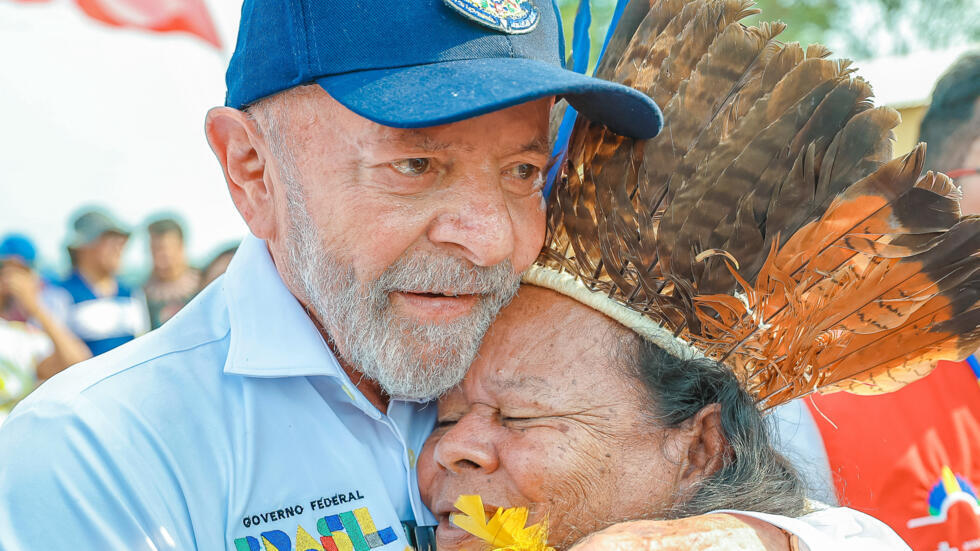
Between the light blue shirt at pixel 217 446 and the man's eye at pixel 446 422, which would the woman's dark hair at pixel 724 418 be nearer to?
the man's eye at pixel 446 422

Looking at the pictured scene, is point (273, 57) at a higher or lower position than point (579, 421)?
higher

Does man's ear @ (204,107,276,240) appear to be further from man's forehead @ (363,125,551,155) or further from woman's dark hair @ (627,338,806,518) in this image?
woman's dark hair @ (627,338,806,518)

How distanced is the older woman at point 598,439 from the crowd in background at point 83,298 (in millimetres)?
4206

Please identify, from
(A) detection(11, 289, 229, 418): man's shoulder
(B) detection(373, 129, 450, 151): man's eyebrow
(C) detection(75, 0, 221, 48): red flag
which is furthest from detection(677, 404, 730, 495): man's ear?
(C) detection(75, 0, 221, 48): red flag

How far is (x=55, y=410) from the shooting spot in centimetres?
171

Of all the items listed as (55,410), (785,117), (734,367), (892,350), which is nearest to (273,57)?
(55,410)

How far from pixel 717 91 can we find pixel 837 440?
1.61m

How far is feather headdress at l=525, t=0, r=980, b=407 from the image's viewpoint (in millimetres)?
1839

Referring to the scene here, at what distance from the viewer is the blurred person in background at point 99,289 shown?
6.80m

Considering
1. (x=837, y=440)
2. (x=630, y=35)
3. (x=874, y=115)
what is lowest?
(x=837, y=440)

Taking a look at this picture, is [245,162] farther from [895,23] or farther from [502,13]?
[895,23]

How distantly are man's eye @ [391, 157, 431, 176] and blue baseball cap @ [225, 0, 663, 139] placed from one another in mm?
151

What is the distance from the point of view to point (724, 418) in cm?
198

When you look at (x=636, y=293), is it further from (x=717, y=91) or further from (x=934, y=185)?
(x=934, y=185)
